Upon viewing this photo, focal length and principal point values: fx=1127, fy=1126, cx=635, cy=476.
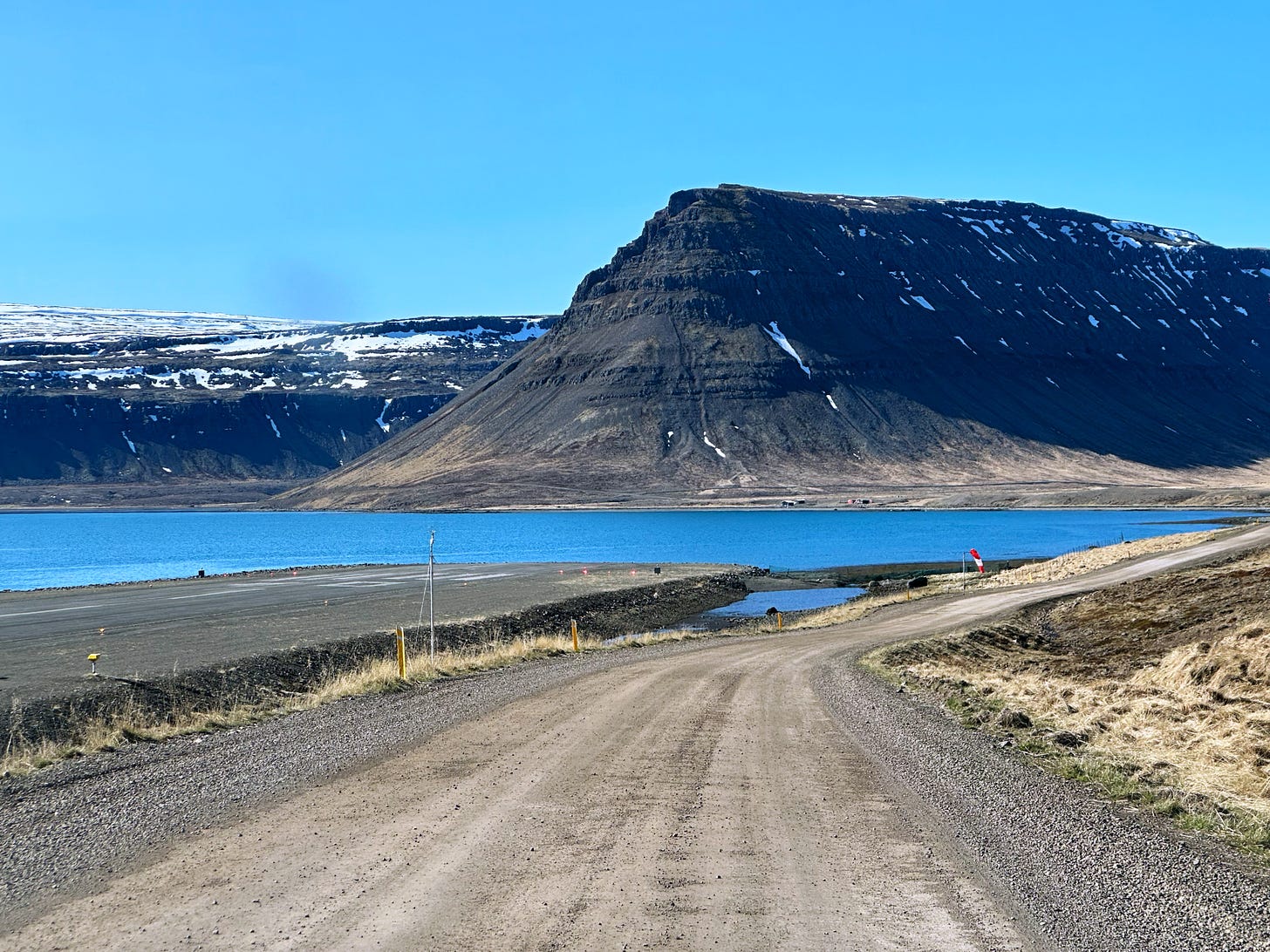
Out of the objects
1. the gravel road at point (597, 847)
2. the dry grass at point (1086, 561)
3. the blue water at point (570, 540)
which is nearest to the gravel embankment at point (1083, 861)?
the gravel road at point (597, 847)

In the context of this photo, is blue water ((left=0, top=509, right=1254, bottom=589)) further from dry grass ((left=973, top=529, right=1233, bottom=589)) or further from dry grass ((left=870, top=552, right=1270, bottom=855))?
dry grass ((left=870, top=552, right=1270, bottom=855))

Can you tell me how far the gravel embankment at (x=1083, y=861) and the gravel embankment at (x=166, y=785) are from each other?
22.0ft

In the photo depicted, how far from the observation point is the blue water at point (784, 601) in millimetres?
50544

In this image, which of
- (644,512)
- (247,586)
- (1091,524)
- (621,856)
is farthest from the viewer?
(644,512)

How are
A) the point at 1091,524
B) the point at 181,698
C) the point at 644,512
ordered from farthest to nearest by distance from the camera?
1. the point at 644,512
2. the point at 1091,524
3. the point at 181,698

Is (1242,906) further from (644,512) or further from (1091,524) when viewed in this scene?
(644,512)

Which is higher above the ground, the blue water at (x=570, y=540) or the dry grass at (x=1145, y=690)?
the dry grass at (x=1145, y=690)

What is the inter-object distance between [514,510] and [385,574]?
111m

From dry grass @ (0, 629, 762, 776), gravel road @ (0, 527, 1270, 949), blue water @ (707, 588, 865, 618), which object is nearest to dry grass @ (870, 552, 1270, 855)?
gravel road @ (0, 527, 1270, 949)

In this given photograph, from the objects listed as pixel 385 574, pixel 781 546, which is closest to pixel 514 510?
pixel 781 546

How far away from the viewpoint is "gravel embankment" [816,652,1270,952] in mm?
7484

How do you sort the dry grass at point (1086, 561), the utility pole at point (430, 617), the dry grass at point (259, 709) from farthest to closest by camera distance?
the dry grass at point (1086, 561), the utility pole at point (430, 617), the dry grass at point (259, 709)

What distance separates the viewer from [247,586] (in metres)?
53.1

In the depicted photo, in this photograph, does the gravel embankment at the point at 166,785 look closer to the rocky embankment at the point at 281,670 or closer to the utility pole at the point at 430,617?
the rocky embankment at the point at 281,670
